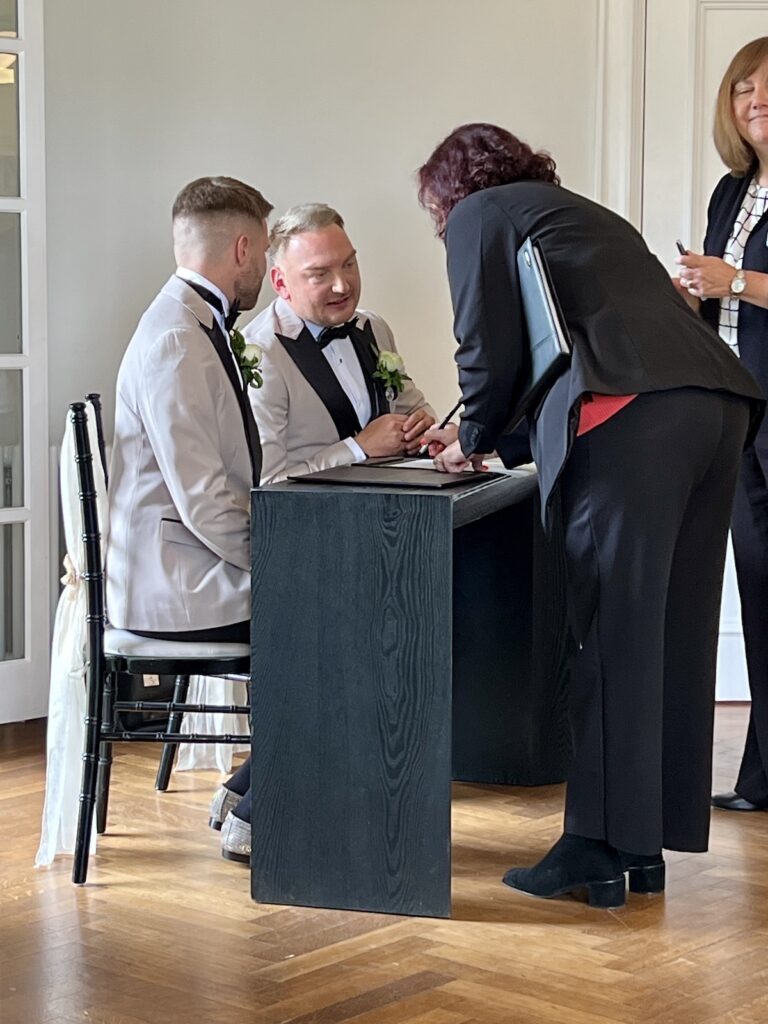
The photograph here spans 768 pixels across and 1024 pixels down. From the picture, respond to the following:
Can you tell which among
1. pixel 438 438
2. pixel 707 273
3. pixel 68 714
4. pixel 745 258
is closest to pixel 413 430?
pixel 438 438

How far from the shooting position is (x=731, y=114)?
3.50 meters

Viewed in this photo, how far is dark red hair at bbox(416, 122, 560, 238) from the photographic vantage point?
9.42ft

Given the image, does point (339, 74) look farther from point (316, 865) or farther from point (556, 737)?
point (316, 865)

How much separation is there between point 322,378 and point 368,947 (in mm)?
1504

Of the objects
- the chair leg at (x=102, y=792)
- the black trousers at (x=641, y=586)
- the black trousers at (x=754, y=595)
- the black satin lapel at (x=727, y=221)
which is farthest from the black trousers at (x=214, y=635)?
the black satin lapel at (x=727, y=221)

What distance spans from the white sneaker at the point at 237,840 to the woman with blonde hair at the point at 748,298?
1.15 metres

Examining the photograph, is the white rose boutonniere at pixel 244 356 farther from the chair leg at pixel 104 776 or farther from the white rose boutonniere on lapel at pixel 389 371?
the chair leg at pixel 104 776

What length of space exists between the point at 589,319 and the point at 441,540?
48 cm

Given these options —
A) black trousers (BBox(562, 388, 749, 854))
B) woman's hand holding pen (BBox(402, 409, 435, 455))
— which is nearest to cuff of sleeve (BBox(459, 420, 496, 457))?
black trousers (BBox(562, 388, 749, 854))

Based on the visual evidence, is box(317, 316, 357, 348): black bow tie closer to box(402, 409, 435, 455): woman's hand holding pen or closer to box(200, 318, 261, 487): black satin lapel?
box(402, 409, 435, 455): woman's hand holding pen

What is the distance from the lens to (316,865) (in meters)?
2.82

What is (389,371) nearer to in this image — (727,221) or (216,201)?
(216,201)

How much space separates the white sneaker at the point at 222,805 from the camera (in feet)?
10.8

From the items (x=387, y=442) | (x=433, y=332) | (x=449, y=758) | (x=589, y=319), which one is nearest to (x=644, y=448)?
(x=589, y=319)
